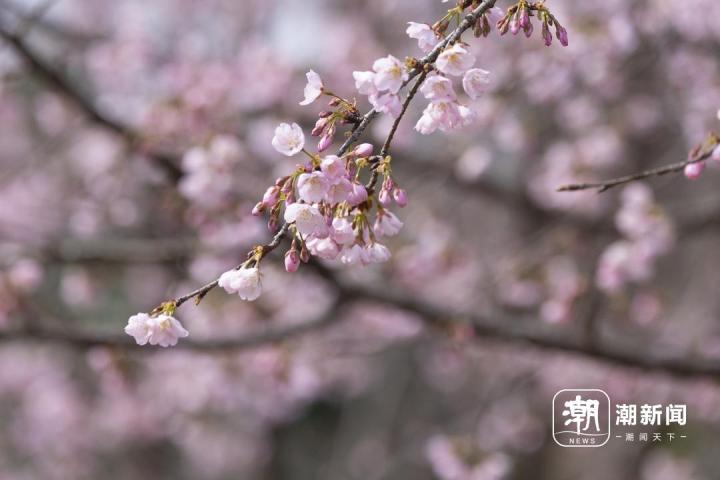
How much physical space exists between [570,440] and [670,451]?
3962 millimetres

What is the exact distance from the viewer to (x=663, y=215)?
2812mm

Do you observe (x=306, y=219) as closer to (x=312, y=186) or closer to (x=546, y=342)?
(x=312, y=186)

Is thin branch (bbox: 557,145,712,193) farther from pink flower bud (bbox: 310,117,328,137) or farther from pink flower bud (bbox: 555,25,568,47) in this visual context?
pink flower bud (bbox: 310,117,328,137)

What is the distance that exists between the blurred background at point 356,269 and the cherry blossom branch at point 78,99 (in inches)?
0.6

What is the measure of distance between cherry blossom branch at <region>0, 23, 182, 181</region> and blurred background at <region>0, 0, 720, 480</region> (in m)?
0.02

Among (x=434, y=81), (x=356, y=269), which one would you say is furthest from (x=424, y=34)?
(x=356, y=269)

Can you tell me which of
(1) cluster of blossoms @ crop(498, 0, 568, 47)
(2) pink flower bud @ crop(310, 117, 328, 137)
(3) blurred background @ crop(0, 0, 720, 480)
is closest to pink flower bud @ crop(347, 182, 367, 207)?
(2) pink flower bud @ crop(310, 117, 328, 137)

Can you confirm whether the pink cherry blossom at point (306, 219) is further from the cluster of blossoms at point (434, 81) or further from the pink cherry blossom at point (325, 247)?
the cluster of blossoms at point (434, 81)

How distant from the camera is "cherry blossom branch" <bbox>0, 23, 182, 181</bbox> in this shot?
8.29 ft

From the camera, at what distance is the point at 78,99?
2721 millimetres

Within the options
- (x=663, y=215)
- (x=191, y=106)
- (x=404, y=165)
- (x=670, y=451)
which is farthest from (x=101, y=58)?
(x=670, y=451)

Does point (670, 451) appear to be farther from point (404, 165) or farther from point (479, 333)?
point (479, 333)

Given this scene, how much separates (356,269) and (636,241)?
1.20m

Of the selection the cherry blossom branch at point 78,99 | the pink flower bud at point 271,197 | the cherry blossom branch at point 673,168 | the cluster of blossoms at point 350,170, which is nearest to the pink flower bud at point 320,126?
the cluster of blossoms at point 350,170
